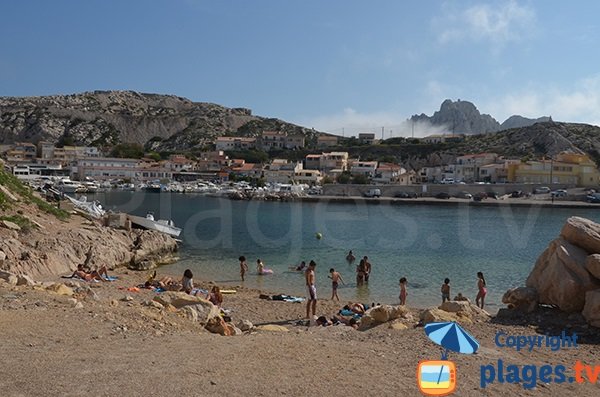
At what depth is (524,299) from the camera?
505 inches

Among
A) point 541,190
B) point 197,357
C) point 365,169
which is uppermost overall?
point 365,169

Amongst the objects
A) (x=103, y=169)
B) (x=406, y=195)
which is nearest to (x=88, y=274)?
(x=406, y=195)

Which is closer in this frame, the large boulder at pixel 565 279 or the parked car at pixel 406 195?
the large boulder at pixel 565 279

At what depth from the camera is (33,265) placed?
17.2m

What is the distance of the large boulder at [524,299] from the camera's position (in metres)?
12.8

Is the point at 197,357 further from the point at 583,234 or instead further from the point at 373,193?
the point at 373,193

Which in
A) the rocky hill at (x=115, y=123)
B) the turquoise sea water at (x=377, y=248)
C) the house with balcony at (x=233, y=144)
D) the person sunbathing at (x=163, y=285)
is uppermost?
the rocky hill at (x=115, y=123)

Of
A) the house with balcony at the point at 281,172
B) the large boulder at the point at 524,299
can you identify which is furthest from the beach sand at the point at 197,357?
the house with balcony at the point at 281,172

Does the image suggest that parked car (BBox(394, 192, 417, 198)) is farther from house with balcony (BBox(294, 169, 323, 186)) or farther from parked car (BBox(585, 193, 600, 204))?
parked car (BBox(585, 193, 600, 204))

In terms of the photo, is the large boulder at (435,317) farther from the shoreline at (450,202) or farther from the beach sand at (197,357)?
the shoreline at (450,202)

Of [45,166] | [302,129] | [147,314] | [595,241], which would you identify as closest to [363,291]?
[595,241]

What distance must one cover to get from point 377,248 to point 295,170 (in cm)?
7255

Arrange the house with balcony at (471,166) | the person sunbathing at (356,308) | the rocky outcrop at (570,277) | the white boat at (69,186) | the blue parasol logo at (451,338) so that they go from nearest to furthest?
the blue parasol logo at (451,338) → the rocky outcrop at (570,277) → the person sunbathing at (356,308) → the white boat at (69,186) → the house with balcony at (471,166)

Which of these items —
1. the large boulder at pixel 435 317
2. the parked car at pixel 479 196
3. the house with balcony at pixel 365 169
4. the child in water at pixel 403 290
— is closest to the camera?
the large boulder at pixel 435 317
